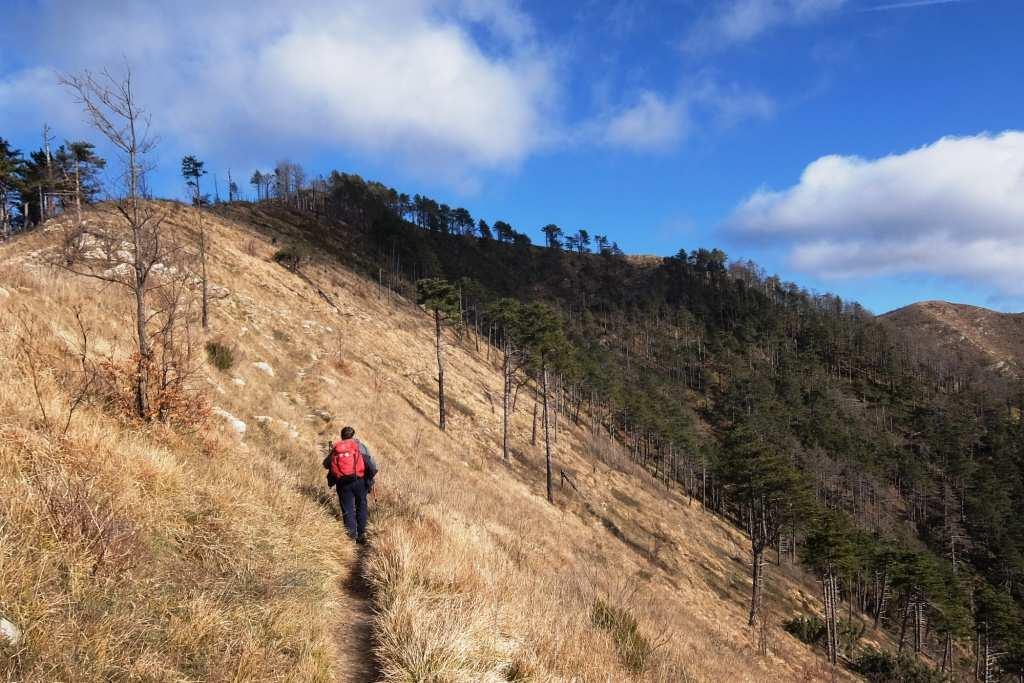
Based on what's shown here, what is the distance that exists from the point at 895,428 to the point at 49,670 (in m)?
143

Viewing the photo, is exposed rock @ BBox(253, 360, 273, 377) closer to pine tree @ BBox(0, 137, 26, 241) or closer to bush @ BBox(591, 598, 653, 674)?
bush @ BBox(591, 598, 653, 674)

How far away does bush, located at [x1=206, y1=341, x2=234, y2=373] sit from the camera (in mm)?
12859

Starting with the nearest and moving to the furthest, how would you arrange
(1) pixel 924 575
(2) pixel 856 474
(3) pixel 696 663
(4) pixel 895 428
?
(3) pixel 696 663 → (1) pixel 924 575 → (2) pixel 856 474 → (4) pixel 895 428

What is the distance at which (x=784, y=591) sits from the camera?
39.0 meters

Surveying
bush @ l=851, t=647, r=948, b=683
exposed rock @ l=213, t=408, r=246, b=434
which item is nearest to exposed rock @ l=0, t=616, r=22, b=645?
exposed rock @ l=213, t=408, r=246, b=434

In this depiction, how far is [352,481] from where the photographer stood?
7.02 metres

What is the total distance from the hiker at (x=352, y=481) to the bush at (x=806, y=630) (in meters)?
33.8

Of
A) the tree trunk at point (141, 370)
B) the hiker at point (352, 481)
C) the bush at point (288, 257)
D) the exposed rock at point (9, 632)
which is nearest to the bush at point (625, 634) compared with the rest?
the hiker at point (352, 481)

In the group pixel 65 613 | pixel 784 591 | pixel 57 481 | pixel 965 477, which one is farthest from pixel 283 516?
pixel 965 477

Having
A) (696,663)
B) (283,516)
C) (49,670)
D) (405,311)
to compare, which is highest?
(405,311)

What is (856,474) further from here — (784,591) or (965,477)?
(784,591)

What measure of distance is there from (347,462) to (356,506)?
0.68m

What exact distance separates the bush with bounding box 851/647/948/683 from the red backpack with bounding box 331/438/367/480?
35.2 metres

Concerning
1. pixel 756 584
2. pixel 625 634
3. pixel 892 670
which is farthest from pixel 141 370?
pixel 892 670
